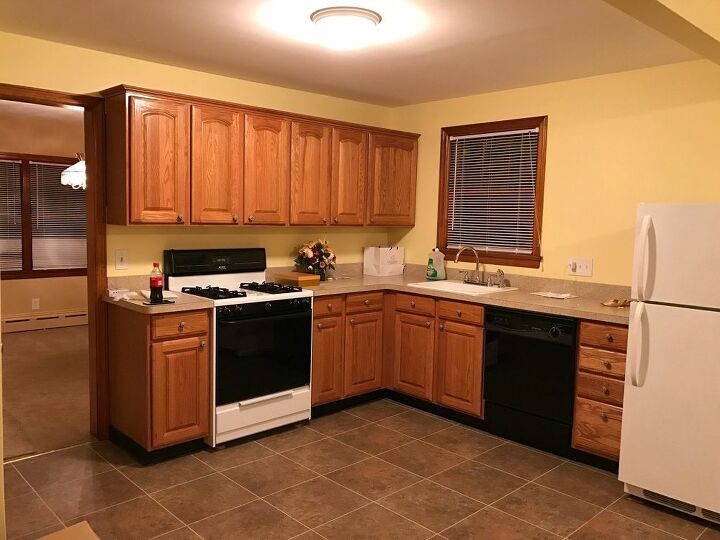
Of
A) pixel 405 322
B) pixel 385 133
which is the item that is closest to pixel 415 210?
pixel 385 133

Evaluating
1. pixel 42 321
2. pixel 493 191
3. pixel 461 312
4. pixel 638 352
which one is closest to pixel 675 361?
pixel 638 352

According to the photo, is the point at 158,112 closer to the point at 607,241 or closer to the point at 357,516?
the point at 357,516

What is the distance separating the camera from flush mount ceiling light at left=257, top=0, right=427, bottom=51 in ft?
9.09

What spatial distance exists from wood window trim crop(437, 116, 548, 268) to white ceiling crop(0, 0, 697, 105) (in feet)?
1.01

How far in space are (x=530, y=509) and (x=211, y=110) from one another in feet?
9.68

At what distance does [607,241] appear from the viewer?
395 centimetres

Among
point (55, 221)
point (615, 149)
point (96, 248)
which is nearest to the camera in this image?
point (96, 248)

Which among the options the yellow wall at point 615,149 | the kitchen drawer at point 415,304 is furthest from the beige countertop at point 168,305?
the yellow wall at point 615,149

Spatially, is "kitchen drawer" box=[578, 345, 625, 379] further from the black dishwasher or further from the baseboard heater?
the baseboard heater

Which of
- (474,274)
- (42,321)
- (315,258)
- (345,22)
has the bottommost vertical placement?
(42,321)

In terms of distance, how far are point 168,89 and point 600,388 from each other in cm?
328

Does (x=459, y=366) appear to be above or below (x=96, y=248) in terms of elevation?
below

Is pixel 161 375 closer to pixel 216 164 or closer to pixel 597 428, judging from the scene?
pixel 216 164

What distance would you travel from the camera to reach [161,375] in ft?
11.1
